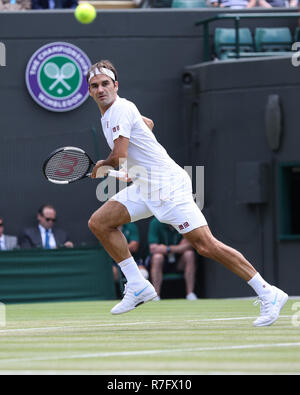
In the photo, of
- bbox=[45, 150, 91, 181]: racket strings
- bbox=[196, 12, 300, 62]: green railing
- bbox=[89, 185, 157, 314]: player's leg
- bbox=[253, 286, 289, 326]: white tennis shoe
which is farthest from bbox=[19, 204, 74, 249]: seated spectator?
bbox=[253, 286, 289, 326]: white tennis shoe

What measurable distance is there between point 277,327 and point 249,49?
32.0 ft

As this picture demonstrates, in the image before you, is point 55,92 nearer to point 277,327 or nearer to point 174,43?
point 174,43

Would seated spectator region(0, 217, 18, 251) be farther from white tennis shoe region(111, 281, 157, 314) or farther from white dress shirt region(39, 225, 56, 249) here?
white tennis shoe region(111, 281, 157, 314)

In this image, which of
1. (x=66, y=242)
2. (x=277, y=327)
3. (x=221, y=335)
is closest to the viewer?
(x=221, y=335)

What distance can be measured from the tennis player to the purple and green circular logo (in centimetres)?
828

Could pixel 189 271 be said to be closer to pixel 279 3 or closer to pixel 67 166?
pixel 279 3

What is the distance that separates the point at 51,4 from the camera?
679 inches

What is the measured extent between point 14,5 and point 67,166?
28.6 feet

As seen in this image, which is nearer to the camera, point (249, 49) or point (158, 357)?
point (158, 357)

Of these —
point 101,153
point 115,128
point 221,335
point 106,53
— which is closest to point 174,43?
point 106,53

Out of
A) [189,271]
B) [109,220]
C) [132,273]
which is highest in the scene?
[109,220]

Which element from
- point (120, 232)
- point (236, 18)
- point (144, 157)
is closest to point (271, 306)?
point (120, 232)

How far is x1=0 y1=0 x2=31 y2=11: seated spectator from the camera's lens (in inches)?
665

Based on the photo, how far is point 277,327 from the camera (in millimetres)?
8078
